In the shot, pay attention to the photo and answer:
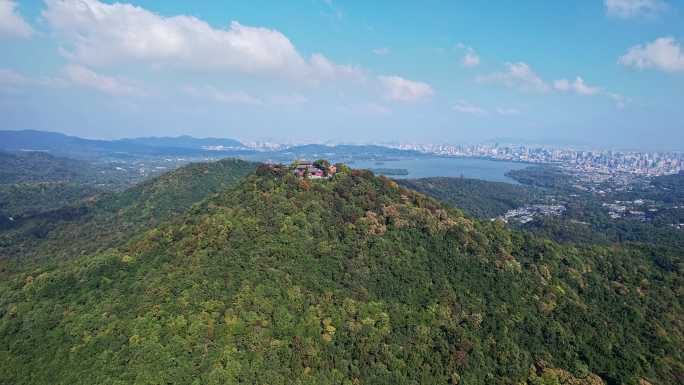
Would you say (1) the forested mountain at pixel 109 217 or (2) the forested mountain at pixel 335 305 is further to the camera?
(1) the forested mountain at pixel 109 217

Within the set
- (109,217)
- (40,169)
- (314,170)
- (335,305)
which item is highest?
(314,170)

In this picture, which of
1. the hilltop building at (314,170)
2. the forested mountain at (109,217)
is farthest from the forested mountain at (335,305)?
the forested mountain at (109,217)

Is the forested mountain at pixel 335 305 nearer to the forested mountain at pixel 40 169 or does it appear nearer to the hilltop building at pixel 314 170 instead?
the hilltop building at pixel 314 170

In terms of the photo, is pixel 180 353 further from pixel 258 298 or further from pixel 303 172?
pixel 303 172

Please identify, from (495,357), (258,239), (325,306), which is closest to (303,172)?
(258,239)

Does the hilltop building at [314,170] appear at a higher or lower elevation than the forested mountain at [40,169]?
higher

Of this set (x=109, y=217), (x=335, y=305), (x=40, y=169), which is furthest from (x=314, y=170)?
(x=40, y=169)

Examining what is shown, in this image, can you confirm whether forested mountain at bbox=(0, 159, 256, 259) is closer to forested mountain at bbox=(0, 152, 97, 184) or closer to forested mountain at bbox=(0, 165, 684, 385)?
forested mountain at bbox=(0, 165, 684, 385)

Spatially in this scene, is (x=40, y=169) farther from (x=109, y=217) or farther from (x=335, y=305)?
(x=335, y=305)
